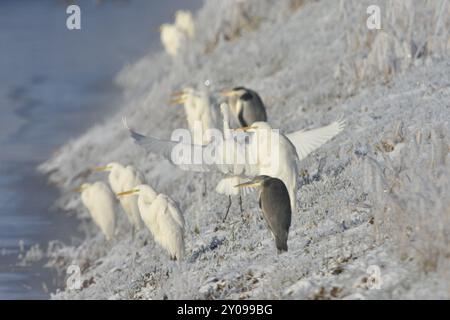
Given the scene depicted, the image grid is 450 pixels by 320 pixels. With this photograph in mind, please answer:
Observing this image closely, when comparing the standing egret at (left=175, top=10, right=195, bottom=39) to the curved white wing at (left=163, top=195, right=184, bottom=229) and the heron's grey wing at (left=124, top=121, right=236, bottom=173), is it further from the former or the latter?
the curved white wing at (left=163, top=195, right=184, bottom=229)

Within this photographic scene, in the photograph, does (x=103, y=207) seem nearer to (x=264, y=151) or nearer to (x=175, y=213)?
(x=175, y=213)

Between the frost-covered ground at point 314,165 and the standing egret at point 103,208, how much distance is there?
0.32 metres

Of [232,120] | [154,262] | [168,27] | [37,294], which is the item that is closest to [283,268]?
[154,262]

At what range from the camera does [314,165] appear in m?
10.8

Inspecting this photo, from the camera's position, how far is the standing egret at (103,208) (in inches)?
505

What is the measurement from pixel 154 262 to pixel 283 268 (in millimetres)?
2703

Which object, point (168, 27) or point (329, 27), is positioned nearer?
point (329, 27)

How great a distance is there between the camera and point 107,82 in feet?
78.7

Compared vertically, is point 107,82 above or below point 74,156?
above

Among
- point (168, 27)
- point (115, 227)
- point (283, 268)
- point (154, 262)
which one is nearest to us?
point (283, 268)

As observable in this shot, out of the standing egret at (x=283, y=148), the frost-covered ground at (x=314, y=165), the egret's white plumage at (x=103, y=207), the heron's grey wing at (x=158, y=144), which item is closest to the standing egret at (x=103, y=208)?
the egret's white plumage at (x=103, y=207)

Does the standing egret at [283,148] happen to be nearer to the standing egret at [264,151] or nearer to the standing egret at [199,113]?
the standing egret at [264,151]

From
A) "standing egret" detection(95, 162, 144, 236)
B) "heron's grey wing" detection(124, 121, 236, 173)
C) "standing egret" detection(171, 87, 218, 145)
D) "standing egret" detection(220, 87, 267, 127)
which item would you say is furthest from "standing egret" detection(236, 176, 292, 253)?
"standing egret" detection(220, 87, 267, 127)

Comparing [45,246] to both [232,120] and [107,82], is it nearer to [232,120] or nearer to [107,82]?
[232,120]
